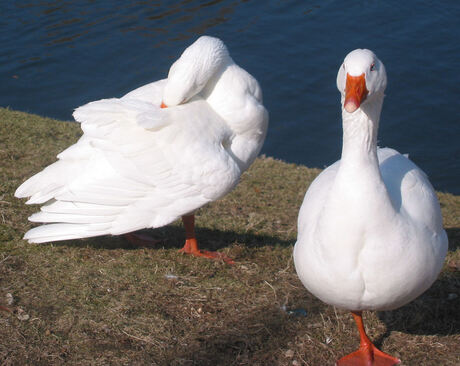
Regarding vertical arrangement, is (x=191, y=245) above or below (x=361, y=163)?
below

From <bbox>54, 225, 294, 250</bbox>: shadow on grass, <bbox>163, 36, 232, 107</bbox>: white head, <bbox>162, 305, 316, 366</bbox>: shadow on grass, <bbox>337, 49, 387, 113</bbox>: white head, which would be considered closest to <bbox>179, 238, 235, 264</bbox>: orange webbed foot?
<bbox>54, 225, 294, 250</bbox>: shadow on grass

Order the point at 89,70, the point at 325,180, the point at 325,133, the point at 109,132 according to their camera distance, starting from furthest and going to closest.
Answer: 1. the point at 89,70
2. the point at 325,133
3. the point at 109,132
4. the point at 325,180

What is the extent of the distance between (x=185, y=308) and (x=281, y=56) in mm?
8614

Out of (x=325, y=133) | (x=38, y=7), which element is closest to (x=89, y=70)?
(x=38, y=7)

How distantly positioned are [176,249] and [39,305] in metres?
1.34

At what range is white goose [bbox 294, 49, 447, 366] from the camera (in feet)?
10.9

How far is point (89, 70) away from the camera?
12336 millimetres

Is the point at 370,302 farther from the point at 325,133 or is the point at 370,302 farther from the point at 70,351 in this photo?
the point at 325,133

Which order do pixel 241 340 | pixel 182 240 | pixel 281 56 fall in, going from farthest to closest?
1. pixel 281 56
2. pixel 182 240
3. pixel 241 340

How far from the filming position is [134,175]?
488cm

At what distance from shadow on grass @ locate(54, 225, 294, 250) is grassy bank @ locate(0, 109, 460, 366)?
17 mm

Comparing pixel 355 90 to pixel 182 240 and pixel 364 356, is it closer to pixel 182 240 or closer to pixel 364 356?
pixel 364 356

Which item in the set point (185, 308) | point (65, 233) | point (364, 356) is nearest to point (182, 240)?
point (65, 233)

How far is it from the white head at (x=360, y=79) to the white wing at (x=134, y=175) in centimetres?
175
